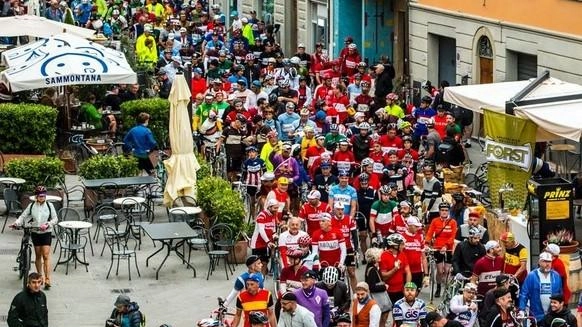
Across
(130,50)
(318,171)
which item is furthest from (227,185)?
(130,50)

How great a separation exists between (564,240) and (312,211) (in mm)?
3675

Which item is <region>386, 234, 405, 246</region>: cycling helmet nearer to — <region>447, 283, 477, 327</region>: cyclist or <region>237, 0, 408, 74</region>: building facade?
<region>447, 283, 477, 327</region>: cyclist

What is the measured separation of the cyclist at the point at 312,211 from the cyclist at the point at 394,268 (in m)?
2.37

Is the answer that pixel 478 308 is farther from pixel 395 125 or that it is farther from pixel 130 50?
pixel 130 50

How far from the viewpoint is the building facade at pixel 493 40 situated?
36.3m

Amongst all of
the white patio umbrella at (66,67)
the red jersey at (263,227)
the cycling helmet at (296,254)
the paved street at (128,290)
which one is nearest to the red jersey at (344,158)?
the paved street at (128,290)

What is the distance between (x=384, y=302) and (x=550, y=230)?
3456mm

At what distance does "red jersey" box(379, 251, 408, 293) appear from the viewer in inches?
942

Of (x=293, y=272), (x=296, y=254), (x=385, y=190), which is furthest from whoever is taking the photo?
(x=385, y=190)

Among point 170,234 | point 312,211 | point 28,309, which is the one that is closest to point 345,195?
point 312,211

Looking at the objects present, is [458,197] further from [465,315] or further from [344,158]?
[465,315]

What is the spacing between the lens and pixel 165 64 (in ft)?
148

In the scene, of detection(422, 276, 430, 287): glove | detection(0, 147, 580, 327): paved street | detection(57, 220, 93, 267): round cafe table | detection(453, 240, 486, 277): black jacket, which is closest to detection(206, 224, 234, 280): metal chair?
detection(0, 147, 580, 327): paved street

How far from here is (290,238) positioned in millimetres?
24516
